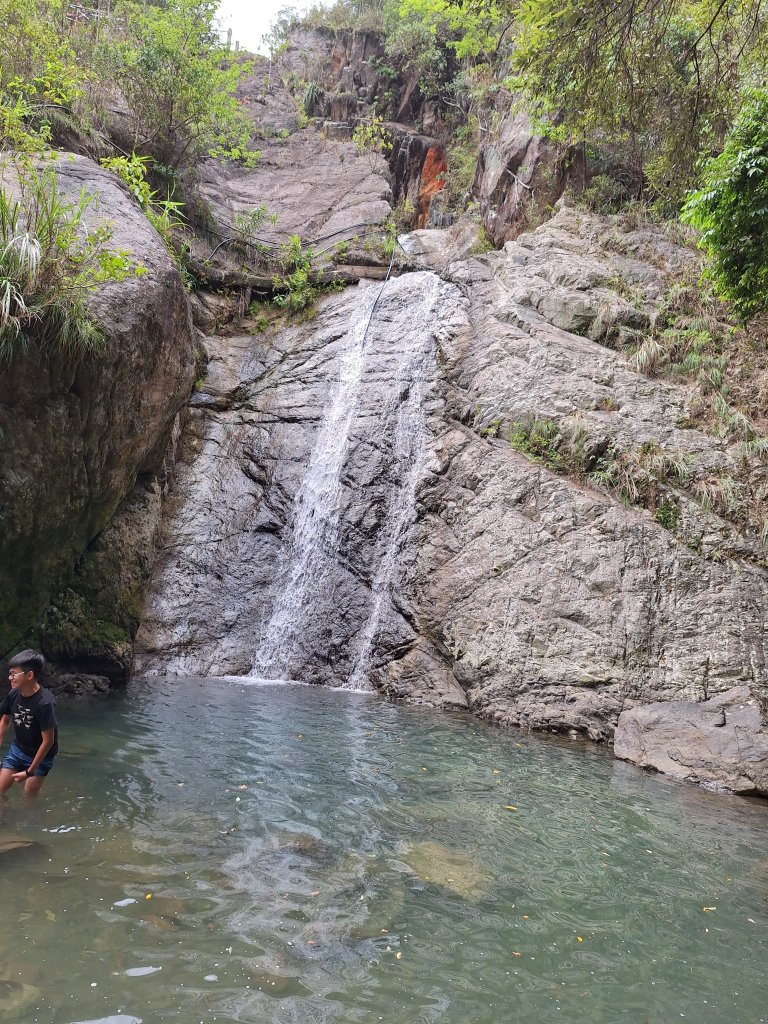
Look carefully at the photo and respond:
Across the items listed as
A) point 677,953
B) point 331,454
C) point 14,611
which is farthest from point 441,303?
point 677,953

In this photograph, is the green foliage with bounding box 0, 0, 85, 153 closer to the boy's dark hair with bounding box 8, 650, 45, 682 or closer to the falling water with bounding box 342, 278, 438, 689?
the falling water with bounding box 342, 278, 438, 689

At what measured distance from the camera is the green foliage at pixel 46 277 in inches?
278

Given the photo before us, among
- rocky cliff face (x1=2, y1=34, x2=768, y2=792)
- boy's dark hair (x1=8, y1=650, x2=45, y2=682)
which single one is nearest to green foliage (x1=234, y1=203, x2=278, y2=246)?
rocky cliff face (x1=2, y1=34, x2=768, y2=792)

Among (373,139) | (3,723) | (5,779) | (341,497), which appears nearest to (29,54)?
(341,497)

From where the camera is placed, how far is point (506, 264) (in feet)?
51.3

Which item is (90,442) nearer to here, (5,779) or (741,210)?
(5,779)

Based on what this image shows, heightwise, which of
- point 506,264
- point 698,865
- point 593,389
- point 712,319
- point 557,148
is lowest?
point 698,865

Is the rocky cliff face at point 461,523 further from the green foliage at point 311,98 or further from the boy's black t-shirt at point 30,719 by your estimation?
the green foliage at point 311,98

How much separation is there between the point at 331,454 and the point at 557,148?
1020 centimetres

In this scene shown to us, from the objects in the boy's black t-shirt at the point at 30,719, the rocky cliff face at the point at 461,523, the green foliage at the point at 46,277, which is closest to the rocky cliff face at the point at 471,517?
the rocky cliff face at the point at 461,523

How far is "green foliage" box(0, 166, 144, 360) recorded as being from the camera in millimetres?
7062

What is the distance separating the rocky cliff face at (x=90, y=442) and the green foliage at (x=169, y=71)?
6.54m

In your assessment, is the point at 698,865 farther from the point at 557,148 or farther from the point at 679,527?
the point at 557,148

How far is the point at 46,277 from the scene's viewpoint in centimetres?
732
